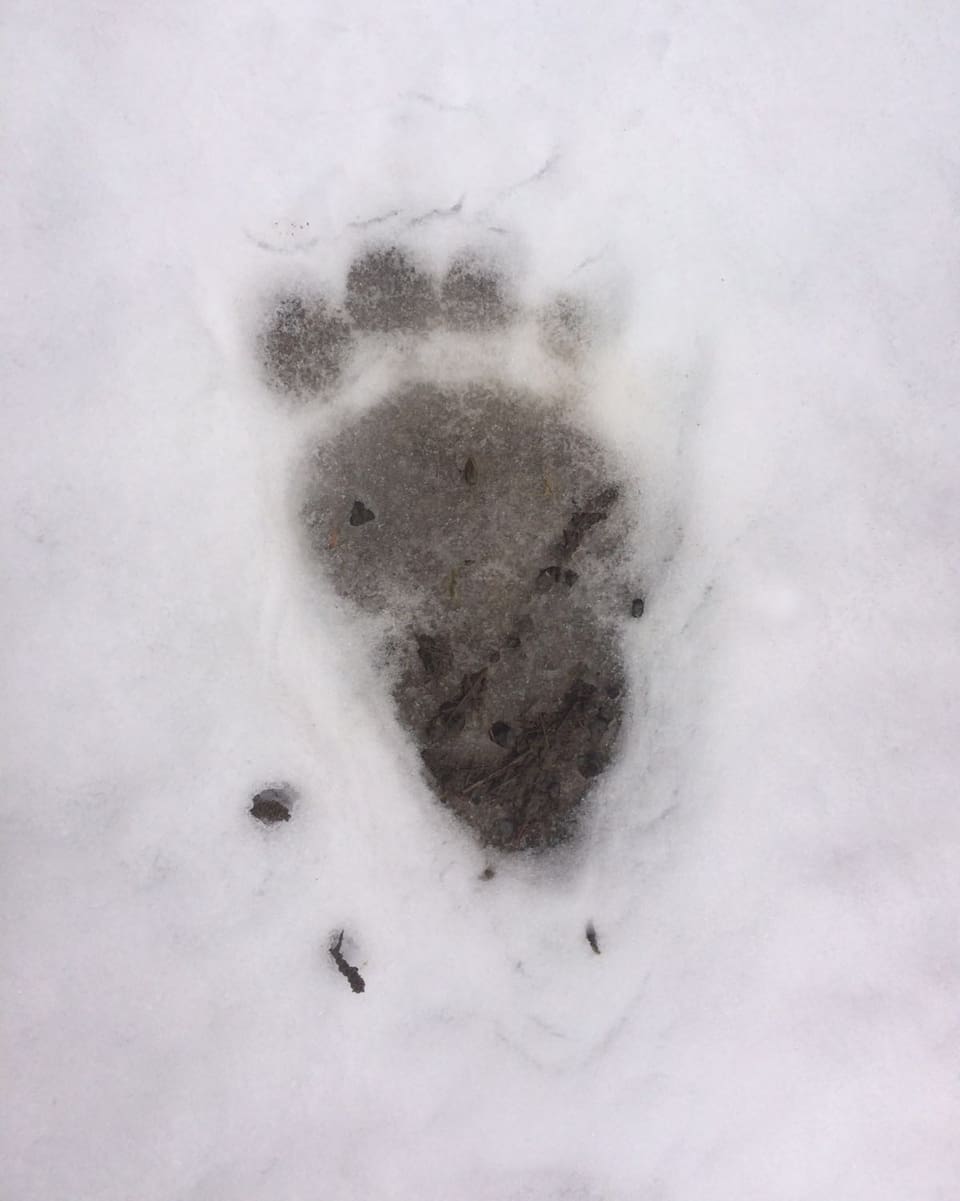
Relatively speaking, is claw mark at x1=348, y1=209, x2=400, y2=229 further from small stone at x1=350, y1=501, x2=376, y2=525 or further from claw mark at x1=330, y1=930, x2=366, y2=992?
claw mark at x1=330, y1=930, x2=366, y2=992

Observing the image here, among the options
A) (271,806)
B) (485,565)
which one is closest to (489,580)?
(485,565)

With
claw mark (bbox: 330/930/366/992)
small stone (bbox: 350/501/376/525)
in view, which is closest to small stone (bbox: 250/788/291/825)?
claw mark (bbox: 330/930/366/992)

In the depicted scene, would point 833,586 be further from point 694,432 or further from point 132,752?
point 132,752

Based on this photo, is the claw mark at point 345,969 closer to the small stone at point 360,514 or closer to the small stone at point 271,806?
the small stone at point 271,806

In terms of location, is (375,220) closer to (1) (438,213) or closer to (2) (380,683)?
(1) (438,213)

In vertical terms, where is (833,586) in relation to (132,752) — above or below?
below

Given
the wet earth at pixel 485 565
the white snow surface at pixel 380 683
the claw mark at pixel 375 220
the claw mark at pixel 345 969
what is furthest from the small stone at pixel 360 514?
the claw mark at pixel 345 969

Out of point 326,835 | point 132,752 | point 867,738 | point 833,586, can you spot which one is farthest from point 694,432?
point 132,752
